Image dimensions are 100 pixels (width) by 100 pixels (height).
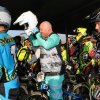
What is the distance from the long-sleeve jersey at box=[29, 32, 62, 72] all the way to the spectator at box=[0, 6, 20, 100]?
2.05 m

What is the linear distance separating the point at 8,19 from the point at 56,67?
265 centimetres

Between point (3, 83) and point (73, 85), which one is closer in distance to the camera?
point (3, 83)

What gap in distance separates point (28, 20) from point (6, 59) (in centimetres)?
114

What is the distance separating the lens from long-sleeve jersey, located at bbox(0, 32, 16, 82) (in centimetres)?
490

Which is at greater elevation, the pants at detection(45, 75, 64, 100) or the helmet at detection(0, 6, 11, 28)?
the helmet at detection(0, 6, 11, 28)

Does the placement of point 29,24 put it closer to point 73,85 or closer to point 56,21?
point 73,85

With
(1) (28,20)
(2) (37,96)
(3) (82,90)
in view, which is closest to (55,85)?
(2) (37,96)

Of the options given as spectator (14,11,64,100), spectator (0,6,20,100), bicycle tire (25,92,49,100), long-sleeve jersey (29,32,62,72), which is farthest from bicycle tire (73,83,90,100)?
spectator (0,6,20,100)

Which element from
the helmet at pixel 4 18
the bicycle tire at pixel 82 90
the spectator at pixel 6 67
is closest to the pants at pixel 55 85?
the bicycle tire at pixel 82 90

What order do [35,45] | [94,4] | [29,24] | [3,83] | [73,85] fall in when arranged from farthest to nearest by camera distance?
1. [94,4]
2. [73,85]
3. [35,45]
4. [29,24]
5. [3,83]

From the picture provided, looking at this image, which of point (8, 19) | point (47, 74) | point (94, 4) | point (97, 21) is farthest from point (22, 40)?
point (8, 19)

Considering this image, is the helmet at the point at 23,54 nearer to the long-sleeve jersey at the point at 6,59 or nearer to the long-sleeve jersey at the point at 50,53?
the long-sleeve jersey at the point at 50,53

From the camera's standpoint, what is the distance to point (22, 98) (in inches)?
339

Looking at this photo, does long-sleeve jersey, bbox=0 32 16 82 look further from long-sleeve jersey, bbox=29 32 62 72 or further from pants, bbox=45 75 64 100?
pants, bbox=45 75 64 100
